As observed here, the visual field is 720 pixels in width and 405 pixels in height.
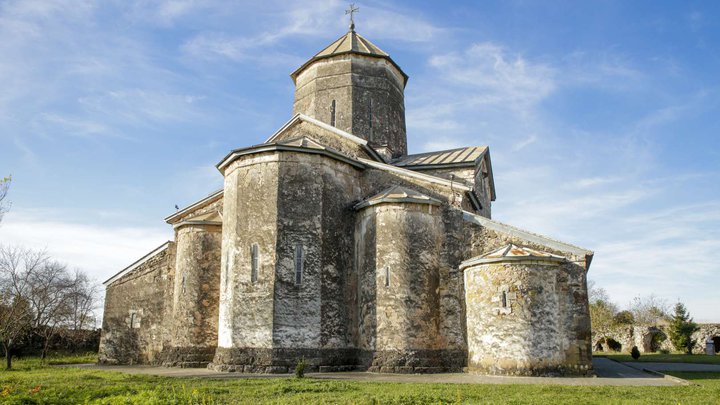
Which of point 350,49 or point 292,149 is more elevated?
point 350,49

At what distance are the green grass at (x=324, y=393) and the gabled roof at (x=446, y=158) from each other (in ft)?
36.4

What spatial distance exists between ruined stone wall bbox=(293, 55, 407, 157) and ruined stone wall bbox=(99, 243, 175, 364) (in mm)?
7972

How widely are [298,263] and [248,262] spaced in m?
1.41

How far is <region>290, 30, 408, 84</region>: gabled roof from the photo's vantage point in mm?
21375

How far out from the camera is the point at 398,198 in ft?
49.4

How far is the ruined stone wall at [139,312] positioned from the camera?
1847cm

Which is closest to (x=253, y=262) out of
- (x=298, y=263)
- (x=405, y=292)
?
(x=298, y=263)

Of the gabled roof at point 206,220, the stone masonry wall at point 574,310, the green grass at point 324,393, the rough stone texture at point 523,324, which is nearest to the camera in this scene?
the green grass at point 324,393

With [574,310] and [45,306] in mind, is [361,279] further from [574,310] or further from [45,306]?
[45,306]

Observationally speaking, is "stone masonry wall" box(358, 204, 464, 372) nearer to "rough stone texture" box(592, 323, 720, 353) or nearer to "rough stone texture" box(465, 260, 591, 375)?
"rough stone texture" box(465, 260, 591, 375)

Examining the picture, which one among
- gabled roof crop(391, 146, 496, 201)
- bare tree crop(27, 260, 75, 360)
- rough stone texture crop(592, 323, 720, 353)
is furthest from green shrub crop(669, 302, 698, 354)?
bare tree crop(27, 260, 75, 360)

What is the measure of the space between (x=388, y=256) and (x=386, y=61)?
33.0 ft

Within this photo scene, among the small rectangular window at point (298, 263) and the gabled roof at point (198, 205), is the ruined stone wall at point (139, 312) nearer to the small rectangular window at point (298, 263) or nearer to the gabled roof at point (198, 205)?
the gabled roof at point (198, 205)

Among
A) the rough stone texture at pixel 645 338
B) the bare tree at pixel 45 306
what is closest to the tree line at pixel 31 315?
the bare tree at pixel 45 306
